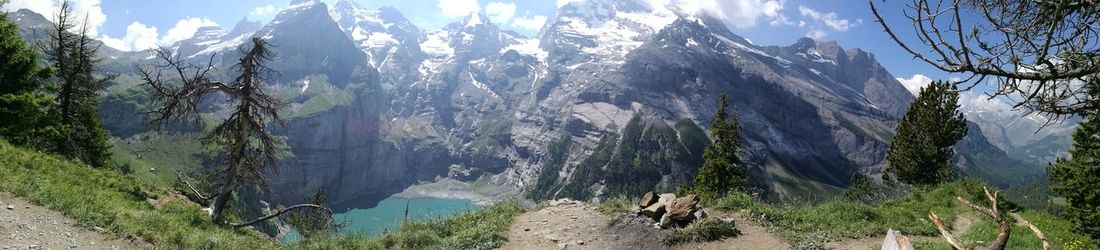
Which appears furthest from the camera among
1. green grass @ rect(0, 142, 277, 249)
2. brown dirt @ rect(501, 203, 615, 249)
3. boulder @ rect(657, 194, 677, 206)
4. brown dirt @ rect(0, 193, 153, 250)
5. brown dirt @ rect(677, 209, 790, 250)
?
boulder @ rect(657, 194, 677, 206)

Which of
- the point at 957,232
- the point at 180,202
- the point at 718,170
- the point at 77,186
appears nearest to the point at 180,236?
the point at 77,186

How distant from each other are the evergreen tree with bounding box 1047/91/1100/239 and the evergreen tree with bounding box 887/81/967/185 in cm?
711

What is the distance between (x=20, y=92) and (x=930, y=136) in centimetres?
5908

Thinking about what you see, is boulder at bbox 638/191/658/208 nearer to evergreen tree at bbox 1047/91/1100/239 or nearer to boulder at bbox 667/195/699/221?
boulder at bbox 667/195/699/221

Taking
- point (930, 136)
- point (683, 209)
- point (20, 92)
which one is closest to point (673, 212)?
point (683, 209)

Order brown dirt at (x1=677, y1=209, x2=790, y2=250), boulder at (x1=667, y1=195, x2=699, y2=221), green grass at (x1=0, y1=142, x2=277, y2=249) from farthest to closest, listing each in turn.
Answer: boulder at (x1=667, y1=195, x2=699, y2=221) → brown dirt at (x1=677, y1=209, x2=790, y2=250) → green grass at (x1=0, y1=142, x2=277, y2=249)

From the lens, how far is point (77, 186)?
15.8 metres

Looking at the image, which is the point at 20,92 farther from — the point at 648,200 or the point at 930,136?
the point at 930,136

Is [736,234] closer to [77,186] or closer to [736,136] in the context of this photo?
[77,186]

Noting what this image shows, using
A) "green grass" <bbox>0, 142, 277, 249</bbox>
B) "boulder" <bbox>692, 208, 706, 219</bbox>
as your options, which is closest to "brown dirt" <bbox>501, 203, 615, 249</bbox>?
"boulder" <bbox>692, 208, 706, 219</bbox>

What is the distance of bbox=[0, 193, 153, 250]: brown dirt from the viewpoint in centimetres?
1062

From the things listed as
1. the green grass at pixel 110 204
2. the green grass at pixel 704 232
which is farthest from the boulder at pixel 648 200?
the green grass at pixel 110 204

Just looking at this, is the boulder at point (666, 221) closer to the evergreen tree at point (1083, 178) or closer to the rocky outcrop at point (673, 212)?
the rocky outcrop at point (673, 212)

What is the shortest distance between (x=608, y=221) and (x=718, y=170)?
108ft
